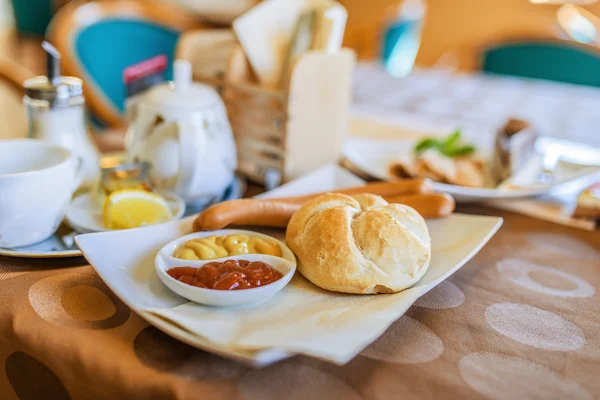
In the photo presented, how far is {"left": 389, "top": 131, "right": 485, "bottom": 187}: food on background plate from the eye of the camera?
3.91 feet

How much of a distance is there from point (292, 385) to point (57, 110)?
2.27 feet

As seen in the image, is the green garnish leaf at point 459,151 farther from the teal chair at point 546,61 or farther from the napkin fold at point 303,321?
the teal chair at point 546,61

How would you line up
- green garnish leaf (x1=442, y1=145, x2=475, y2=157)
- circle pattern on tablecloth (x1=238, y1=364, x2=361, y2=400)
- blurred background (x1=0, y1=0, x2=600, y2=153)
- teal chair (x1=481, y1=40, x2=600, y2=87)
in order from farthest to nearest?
teal chair (x1=481, y1=40, x2=600, y2=87)
blurred background (x1=0, y1=0, x2=600, y2=153)
green garnish leaf (x1=442, y1=145, x2=475, y2=157)
circle pattern on tablecloth (x1=238, y1=364, x2=361, y2=400)

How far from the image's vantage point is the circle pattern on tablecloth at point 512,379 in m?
0.59

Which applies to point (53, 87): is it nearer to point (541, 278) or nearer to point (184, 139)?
point (184, 139)

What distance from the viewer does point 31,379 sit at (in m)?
0.67

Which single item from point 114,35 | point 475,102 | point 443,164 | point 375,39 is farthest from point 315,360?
point 375,39

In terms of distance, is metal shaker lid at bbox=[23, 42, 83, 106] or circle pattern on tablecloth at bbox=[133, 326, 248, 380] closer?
circle pattern on tablecloth at bbox=[133, 326, 248, 380]

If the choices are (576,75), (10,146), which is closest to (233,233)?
(10,146)

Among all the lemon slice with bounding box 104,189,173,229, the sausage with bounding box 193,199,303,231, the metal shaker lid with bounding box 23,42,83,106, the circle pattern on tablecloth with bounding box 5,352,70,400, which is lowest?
the circle pattern on tablecloth with bounding box 5,352,70,400

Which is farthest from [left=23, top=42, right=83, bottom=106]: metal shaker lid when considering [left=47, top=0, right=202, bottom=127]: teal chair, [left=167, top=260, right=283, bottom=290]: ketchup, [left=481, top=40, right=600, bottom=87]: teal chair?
[left=481, top=40, right=600, bottom=87]: teal chair

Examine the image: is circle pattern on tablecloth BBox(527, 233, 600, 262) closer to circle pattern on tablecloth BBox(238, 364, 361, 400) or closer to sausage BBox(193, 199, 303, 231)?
sausage BBox(193, 199, 303, 231)

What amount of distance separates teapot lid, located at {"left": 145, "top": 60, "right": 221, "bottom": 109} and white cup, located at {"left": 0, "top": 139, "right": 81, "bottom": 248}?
0.71 feet

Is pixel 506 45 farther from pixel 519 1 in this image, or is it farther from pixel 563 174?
pixel 563 174
